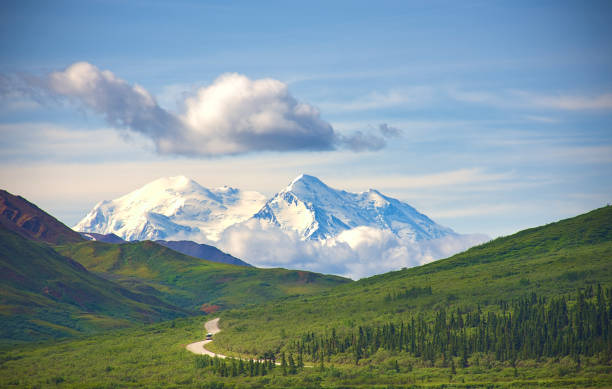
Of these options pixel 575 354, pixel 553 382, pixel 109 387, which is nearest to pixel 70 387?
pixel 109 387

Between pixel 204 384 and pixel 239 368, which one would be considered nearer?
pixel 204 384

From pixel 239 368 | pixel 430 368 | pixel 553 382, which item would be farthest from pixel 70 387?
pixel 553 382

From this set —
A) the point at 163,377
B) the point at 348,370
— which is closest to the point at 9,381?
the point at 163,377

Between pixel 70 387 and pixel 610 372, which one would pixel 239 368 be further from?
pixel 610 372

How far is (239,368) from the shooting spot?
199 metres

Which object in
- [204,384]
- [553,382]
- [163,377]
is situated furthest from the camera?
[163,377]

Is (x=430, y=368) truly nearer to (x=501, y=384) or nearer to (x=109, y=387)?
(x=501, y=384)

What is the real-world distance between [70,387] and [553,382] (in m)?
115

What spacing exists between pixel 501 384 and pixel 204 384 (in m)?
70.4

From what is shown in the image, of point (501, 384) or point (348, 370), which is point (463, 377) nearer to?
point (501, 384)

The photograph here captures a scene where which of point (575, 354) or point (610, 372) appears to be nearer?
point (610, 372)

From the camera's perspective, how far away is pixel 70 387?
186 metres

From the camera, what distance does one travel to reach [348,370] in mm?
197250

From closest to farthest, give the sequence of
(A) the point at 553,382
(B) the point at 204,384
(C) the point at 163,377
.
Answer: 1. (A) the point at 553,382
2. (B) the point at 204,384
3. (C) the point at 163,377
